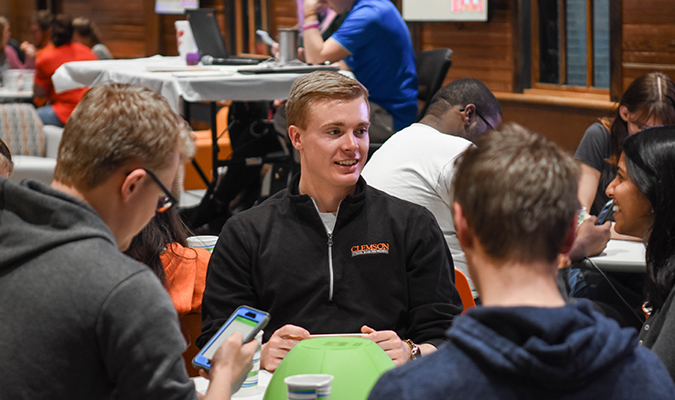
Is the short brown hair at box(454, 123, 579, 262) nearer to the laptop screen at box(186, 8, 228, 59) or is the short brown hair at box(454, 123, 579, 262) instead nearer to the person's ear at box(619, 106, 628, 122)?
the person's ear at box(619, 106, 628, 122)

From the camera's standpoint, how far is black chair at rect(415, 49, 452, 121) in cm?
443

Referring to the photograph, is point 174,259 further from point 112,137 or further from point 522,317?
point 522,317

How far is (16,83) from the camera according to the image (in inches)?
286

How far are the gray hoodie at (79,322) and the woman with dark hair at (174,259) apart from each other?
33.3 inches

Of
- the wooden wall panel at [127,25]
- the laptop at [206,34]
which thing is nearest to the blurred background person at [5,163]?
the laptop at [206,34]

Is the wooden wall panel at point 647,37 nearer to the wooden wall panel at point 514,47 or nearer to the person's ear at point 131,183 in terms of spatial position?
the wooden wall panel at point 514,47

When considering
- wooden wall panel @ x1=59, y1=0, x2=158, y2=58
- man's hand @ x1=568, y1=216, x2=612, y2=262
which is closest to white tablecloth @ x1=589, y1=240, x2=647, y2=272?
man's hand @ x1=568, y1=216, x2=612, y2=262

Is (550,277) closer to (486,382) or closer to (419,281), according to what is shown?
(486,382)

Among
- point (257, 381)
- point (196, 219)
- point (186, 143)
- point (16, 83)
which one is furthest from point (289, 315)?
point (16, 83)

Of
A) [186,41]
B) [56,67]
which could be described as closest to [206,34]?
[186,41]

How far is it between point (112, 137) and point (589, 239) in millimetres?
1977

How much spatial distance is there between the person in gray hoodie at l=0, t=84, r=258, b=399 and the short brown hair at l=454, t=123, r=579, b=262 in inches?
20.0

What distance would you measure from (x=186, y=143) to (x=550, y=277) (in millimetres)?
681

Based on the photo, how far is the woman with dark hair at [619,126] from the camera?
3291mm
